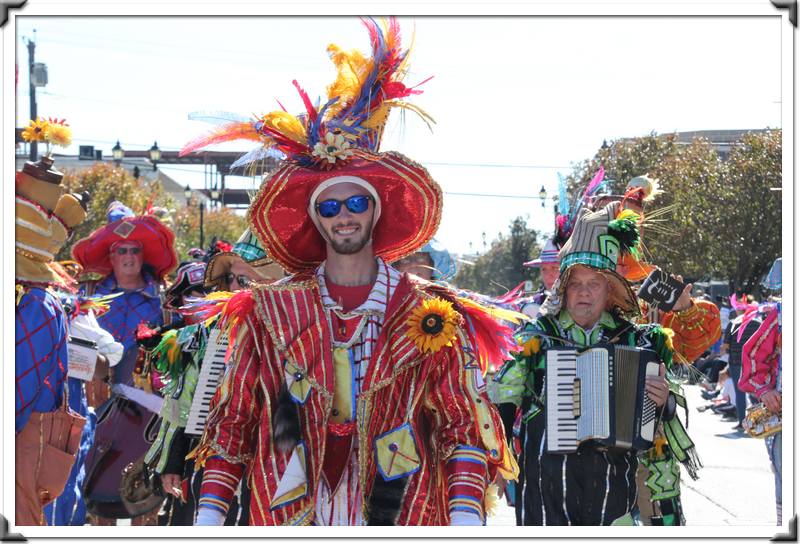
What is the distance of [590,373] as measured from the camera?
618 centimetres

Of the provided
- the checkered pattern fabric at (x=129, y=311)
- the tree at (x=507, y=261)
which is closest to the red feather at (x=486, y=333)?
the checkered pattern fabric at (x=129, y=311)

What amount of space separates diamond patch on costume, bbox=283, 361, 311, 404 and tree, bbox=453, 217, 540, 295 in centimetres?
4104

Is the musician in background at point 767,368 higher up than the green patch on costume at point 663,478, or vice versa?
the musician in background at point 767,368

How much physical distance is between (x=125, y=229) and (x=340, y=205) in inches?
206

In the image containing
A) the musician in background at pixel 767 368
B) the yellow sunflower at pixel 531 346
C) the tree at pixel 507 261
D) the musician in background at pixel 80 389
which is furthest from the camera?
the tree at pixel 507 261

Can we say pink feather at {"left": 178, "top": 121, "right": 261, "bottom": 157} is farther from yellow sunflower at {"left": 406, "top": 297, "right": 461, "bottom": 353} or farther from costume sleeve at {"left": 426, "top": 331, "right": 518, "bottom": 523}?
costume sleeve at {"left": 426, "top": 331, "right": 518, "bottom": 523}

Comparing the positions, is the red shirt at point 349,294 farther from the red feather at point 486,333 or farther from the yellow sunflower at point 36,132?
the yellow sunflower at point 36,132

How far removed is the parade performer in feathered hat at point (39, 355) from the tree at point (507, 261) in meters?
39.4

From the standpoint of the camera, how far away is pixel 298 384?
4.27 m

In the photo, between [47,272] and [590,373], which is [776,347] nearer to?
[590,373]

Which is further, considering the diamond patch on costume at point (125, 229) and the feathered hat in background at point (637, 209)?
the diamond patch on costume at point (125, 229)

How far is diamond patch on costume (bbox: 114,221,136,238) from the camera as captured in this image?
9.28 m

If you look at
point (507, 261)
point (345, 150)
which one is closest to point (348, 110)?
point (345, 150)

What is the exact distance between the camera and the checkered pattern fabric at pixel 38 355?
5.87 m
